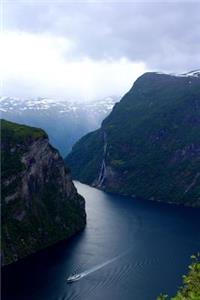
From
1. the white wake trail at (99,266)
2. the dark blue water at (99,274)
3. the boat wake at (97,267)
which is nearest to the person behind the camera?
the dark blue water at (99,274)

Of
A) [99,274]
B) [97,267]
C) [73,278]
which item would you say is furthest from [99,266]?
[73,278]

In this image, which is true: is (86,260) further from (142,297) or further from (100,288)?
(142,297)

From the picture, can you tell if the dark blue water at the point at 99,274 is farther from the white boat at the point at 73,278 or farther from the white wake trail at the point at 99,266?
the white boat at the point at 73,278

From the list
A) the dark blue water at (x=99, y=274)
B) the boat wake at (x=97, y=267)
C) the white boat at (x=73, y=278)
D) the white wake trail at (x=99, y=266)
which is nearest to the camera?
the dark blue water at (x=99, y=274)

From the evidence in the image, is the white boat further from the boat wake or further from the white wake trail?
the white wake trail

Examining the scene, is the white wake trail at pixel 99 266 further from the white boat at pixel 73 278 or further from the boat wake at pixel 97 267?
the white boat at pixel 73 278

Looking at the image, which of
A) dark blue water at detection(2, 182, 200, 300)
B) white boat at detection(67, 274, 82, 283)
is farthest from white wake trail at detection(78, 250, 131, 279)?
white boat at detection(67, 274, 82, 283)

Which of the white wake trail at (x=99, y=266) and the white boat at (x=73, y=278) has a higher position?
the white boat at (x=73, y=278)

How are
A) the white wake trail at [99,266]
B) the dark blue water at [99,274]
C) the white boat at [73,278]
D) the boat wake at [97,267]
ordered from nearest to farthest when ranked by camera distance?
1. the dark blue water at [99,274]
2. the white boat at [73,278]
3. the boat wake at [97,267]
4. the white wake trail at [99,266]

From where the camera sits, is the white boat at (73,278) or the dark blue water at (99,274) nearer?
the dark blue water at (99,274)

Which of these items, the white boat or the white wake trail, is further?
the white wake trail

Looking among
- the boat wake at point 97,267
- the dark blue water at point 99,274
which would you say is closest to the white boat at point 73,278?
the boat wake at point 97,267
